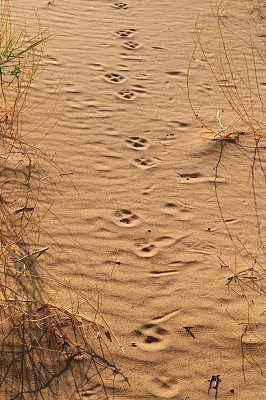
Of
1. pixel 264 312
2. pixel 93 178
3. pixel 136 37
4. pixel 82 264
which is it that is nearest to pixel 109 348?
pixel 82 264

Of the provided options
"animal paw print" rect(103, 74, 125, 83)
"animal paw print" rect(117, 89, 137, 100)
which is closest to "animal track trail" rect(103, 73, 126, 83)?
"animal paw print" rect(103, 74, 125, 83)

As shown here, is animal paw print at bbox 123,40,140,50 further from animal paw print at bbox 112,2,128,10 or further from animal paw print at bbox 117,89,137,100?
animal paw print at bbox 112,2,128,10

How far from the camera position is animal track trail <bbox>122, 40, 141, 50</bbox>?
→ 5254mm

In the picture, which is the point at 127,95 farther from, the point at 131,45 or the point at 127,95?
the point at 131,45

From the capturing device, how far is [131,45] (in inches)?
209

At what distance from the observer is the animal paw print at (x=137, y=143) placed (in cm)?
366

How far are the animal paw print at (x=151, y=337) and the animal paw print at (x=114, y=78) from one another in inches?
114

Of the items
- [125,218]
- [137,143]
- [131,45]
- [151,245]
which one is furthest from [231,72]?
[151,245]

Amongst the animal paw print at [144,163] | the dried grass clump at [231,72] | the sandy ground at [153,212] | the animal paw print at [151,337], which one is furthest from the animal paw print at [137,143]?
the animal paw print at [151,337]

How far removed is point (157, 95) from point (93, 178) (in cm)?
148

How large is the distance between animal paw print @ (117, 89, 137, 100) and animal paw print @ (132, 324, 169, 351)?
255 cm

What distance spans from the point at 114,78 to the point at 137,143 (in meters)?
1.19

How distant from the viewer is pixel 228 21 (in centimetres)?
610

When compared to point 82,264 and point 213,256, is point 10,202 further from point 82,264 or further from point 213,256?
point 213,256
